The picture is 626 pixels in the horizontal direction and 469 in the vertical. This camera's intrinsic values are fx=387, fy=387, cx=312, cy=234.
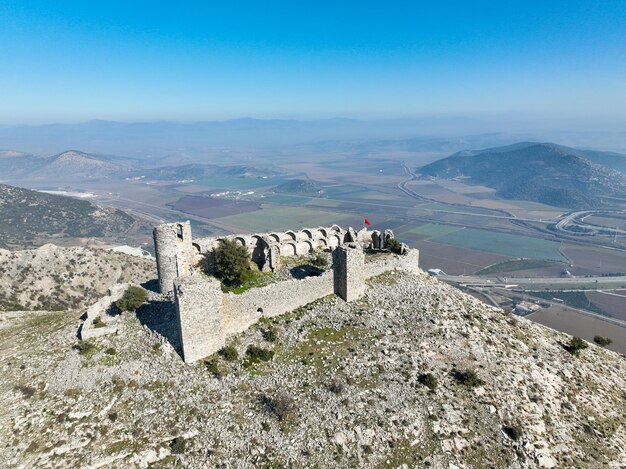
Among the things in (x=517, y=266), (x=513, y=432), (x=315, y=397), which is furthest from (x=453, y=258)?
(x=315, y=397)

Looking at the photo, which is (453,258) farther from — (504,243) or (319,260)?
(319,260)

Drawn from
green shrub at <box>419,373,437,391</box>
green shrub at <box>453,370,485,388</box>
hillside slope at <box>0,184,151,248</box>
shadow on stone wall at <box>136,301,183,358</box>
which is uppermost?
shadow on stone wall at <box>136,301,183,358</box>

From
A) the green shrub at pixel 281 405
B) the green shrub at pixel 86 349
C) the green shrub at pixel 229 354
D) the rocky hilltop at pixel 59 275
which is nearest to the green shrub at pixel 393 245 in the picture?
the green shrub at pixel 229 354

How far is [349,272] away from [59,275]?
148 feet

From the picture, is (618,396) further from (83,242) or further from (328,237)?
(83,242)

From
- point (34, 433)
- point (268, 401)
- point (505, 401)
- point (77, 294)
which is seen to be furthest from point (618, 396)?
point (77, 294)

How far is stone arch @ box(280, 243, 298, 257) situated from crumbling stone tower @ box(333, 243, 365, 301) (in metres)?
8.97

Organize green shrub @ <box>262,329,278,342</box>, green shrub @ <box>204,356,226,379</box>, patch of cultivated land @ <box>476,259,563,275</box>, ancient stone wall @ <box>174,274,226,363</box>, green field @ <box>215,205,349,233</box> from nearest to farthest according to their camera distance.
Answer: green shrub @ <box>204,356,226,379</box> < ancient stone wall @ <box>174,274,226,363</box> < green shrub @ <box>262,329,278,342</box> < patch of cultivated land @ <box>476,259,563,275</box> < green field @ <box>215,205,349,233</box>

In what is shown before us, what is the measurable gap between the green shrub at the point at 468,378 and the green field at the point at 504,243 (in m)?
133

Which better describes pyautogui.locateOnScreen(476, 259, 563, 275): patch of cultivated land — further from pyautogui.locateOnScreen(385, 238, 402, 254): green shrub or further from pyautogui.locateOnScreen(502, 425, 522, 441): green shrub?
pyautogui.locateOnScreen(502, 425, 522, 441): green shrub

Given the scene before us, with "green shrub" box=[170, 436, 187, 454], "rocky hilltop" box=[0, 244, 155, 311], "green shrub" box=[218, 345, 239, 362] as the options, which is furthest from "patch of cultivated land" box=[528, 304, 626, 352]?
"rocky hilltop" box=[0, 244, 155, 311]

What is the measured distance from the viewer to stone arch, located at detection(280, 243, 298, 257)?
124 ft

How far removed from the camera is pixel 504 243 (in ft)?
518

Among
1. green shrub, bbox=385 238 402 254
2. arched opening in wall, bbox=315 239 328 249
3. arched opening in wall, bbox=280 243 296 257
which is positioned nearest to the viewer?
arched opening in wall, bbox=280 243 296 257
